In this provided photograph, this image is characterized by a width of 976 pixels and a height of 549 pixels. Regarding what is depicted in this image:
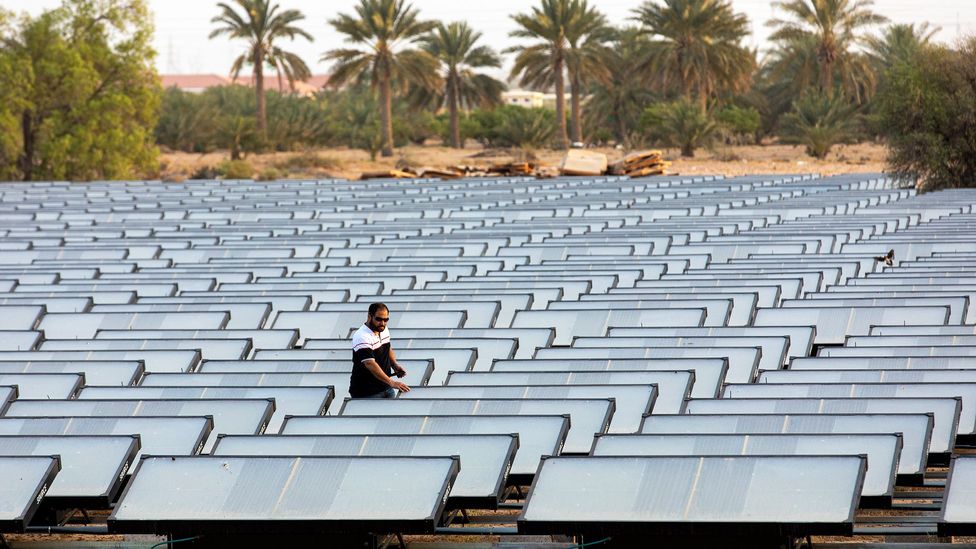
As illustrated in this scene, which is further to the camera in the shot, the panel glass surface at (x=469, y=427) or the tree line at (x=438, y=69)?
the tree line at (x=438, y=69)

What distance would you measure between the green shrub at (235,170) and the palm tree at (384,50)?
5.46 meters

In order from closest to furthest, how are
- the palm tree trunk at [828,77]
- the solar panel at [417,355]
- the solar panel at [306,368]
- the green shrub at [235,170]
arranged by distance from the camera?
the solar panel at [306,368], the solar panel at [417,355], the green shrub at [235,170], the palm tree trunk at [828,77]

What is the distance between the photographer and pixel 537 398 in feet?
28.5

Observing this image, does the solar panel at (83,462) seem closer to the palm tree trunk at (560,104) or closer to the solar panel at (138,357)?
the solar panel at (138,357)

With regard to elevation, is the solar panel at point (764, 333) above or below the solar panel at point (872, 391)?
below

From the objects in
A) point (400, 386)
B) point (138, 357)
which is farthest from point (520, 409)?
point (138, 357)

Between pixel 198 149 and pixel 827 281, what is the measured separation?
57953 mm

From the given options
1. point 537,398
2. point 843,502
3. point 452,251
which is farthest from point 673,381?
point 452,251

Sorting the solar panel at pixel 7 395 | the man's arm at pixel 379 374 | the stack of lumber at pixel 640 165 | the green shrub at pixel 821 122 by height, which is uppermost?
the man's arm at pixel 379 374

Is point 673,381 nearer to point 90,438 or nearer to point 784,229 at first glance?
point 90,438

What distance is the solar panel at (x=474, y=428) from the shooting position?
7.18 metres

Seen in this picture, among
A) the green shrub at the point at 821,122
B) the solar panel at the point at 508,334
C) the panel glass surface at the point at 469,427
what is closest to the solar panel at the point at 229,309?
the solar panel at the point at 508,334

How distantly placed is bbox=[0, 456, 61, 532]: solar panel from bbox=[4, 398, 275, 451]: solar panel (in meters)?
1.78

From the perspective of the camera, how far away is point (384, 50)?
55.8 m
